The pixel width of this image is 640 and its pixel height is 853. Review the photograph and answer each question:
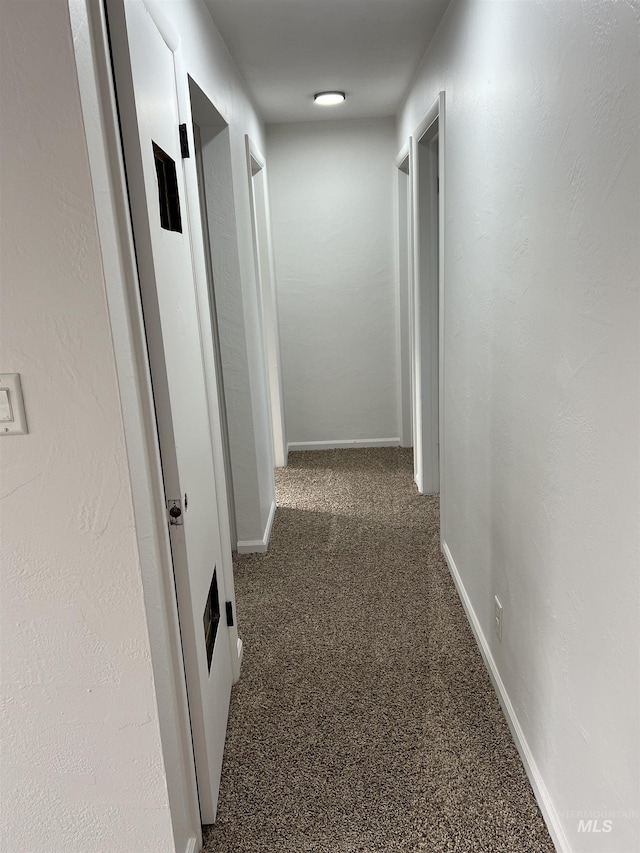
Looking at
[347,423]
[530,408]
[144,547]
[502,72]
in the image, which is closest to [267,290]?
[347,423]

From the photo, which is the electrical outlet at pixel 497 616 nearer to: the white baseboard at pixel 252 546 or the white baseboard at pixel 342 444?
the white baseboard at pixel 252 546

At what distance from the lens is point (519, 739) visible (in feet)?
5.82

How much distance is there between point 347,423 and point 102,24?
391cm

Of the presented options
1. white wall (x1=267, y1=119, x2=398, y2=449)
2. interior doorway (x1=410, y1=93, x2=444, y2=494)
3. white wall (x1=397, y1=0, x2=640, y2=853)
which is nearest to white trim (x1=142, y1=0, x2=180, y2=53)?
white wall (x1=397, y1=0, x2=640, y2=853)

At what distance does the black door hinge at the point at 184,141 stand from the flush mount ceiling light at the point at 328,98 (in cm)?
217

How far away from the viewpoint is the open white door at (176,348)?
1250mm

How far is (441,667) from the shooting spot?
7.22 feet

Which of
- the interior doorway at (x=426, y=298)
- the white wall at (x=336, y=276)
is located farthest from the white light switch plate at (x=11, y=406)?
the white wall at (x=336, y=276)

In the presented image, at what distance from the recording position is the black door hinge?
1.75 meters

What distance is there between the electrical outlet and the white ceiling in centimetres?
223

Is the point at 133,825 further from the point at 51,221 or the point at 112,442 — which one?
the point at 51,221

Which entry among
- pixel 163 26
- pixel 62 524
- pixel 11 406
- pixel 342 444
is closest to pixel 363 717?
pixel 62 524

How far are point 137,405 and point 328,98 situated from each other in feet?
10.2

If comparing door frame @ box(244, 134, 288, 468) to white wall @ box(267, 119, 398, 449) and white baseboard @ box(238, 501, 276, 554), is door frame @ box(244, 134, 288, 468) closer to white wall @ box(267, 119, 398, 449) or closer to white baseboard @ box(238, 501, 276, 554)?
white wall @ box(267, 119, 398, 449)
